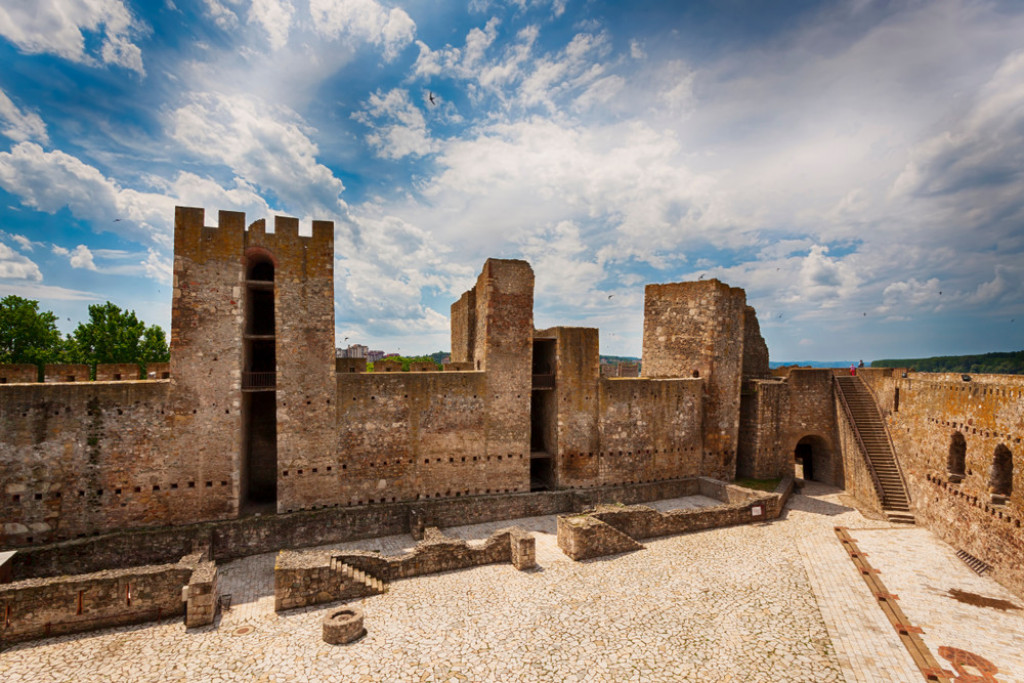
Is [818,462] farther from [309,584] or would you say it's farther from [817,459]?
[309,584]

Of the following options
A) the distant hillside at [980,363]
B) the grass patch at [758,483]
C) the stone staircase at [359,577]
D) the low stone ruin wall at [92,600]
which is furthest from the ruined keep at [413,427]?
the distant hillside at [980,363]

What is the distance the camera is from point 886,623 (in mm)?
10656

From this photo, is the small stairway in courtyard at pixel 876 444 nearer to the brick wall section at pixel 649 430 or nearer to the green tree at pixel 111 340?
the brick wall section at pixel 649 430

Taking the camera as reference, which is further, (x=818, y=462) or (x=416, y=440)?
(x=818, y=462)

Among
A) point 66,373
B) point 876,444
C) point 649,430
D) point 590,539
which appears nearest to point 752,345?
point 876,444

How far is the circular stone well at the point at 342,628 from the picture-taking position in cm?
974

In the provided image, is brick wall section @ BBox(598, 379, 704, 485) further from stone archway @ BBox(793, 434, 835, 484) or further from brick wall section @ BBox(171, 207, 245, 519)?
brick wall section @ BBox(171, 207, 245, 519)

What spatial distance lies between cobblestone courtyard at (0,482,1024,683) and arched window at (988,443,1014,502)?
2461 millimetres

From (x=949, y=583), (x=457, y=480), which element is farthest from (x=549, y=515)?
(x=949, y=583)

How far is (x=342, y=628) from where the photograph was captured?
9.74 m

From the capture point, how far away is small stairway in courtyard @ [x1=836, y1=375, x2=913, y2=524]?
1770 centimetres

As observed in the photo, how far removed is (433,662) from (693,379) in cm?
1629

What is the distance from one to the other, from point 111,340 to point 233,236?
61.5 feet

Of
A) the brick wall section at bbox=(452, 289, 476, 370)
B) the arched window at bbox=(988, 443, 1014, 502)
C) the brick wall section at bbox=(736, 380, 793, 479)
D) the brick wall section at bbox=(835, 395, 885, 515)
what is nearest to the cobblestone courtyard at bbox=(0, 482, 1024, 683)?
the arched window at bbox=(988, 443, 1014, 502)
